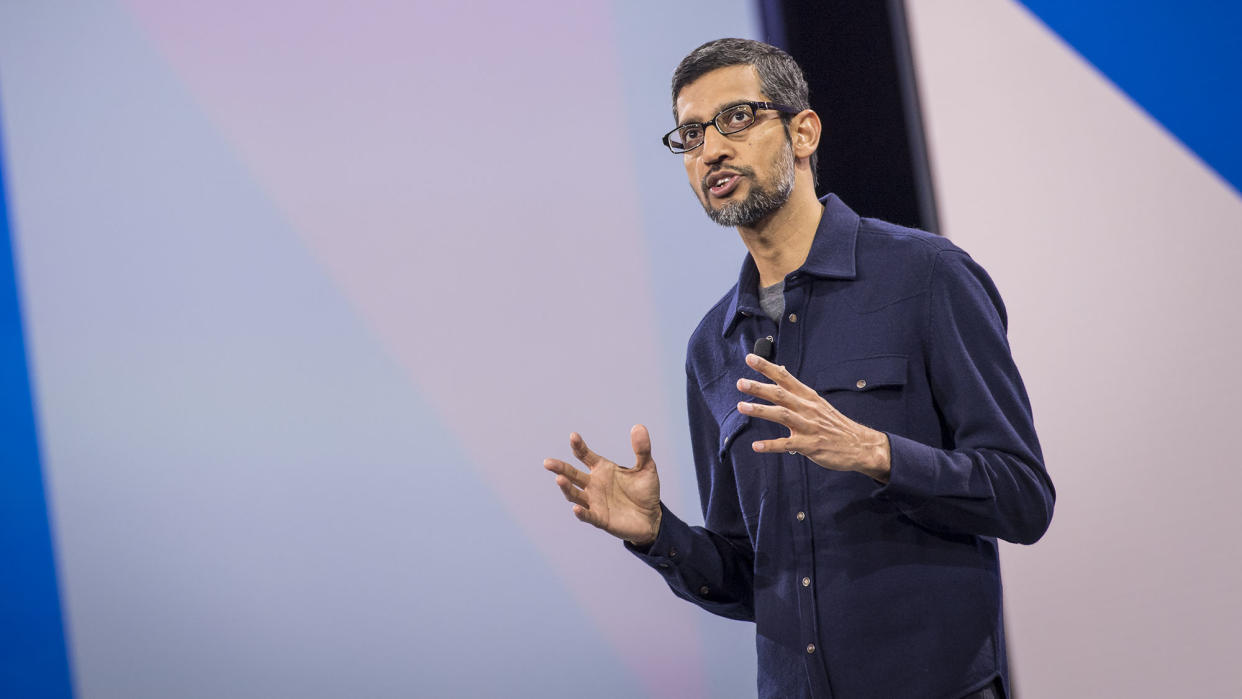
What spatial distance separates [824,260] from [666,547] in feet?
1.75

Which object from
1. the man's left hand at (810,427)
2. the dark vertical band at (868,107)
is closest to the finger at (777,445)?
the man's left hand at (810,427)

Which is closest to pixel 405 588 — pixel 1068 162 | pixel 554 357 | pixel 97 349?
pixel 554 357

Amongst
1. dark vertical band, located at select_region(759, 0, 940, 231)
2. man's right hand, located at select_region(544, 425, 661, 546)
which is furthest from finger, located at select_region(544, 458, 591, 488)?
dark vertical band, located at select_region(759, 0, 940, 231)

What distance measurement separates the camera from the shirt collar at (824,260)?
1.64 m

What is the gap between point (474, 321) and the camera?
2506 millimetres

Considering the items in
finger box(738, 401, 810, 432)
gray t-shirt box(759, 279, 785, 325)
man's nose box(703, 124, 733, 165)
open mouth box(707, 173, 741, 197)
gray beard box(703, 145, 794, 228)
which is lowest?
finger box(738, 401, 810, 432)

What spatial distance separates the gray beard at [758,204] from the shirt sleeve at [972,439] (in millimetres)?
291

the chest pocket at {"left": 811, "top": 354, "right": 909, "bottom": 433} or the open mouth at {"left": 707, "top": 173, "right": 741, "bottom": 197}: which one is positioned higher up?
the open mouth at {"left": 707, "top": 173, "right": 741, "bottom": 197}

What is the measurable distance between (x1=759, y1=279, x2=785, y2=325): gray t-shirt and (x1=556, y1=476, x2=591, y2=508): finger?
434 mm

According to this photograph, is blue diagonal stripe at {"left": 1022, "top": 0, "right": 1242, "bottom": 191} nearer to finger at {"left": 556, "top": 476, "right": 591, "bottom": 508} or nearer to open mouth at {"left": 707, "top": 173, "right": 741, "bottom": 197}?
open mouth at {"left": 707, "top": 173, "right": 741, "bottom": 197}

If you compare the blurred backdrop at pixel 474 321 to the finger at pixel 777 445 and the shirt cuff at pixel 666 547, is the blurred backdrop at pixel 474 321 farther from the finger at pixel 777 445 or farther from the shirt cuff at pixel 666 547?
the finger at pixel 777 445

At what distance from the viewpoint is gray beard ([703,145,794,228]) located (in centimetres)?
171

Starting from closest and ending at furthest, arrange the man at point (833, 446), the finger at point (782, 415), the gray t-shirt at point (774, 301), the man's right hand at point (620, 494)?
the finger at point (782, 415) < the man at point (833, 446) < the man's right hand at point (620, 494) < the gray t-shirt at point (774, 301)

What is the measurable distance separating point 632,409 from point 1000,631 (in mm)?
1187
